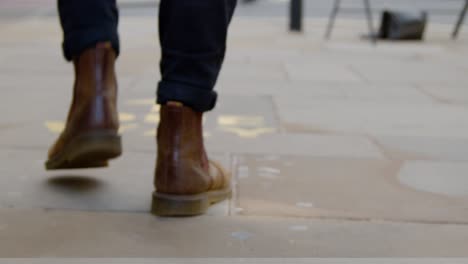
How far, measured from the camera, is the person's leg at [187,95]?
1205mm

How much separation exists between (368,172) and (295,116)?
0.70 m

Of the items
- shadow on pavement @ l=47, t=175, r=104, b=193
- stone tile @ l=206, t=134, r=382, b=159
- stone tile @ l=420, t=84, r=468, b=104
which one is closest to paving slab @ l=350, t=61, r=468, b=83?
stone tile @ l=420, t=84, r=468, b=104

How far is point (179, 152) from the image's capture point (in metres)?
1.31

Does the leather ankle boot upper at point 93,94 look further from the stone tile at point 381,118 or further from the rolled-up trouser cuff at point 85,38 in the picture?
the stone tile at point 381,118

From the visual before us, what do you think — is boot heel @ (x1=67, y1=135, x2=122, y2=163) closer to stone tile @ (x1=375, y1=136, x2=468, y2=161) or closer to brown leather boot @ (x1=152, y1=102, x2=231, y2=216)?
brown leather boot @ (x1=152, y1=102, x2=231, y2=216)

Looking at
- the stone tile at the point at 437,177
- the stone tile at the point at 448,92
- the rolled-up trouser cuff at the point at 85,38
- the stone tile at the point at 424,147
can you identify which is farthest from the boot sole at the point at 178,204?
the stone tile at the point at 448,92

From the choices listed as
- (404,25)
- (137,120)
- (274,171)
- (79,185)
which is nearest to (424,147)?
(274,171)

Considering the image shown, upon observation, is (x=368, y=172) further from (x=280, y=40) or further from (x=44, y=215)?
(x=280, y=40)

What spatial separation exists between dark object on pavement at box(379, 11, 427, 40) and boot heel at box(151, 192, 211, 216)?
13.6ft

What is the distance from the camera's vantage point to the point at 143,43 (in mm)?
4664

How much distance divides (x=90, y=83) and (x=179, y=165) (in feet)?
0.89

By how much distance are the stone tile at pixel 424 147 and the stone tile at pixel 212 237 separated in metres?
0.58

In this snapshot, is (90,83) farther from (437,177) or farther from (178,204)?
(437,177)

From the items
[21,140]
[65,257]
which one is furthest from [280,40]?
[65,257]
